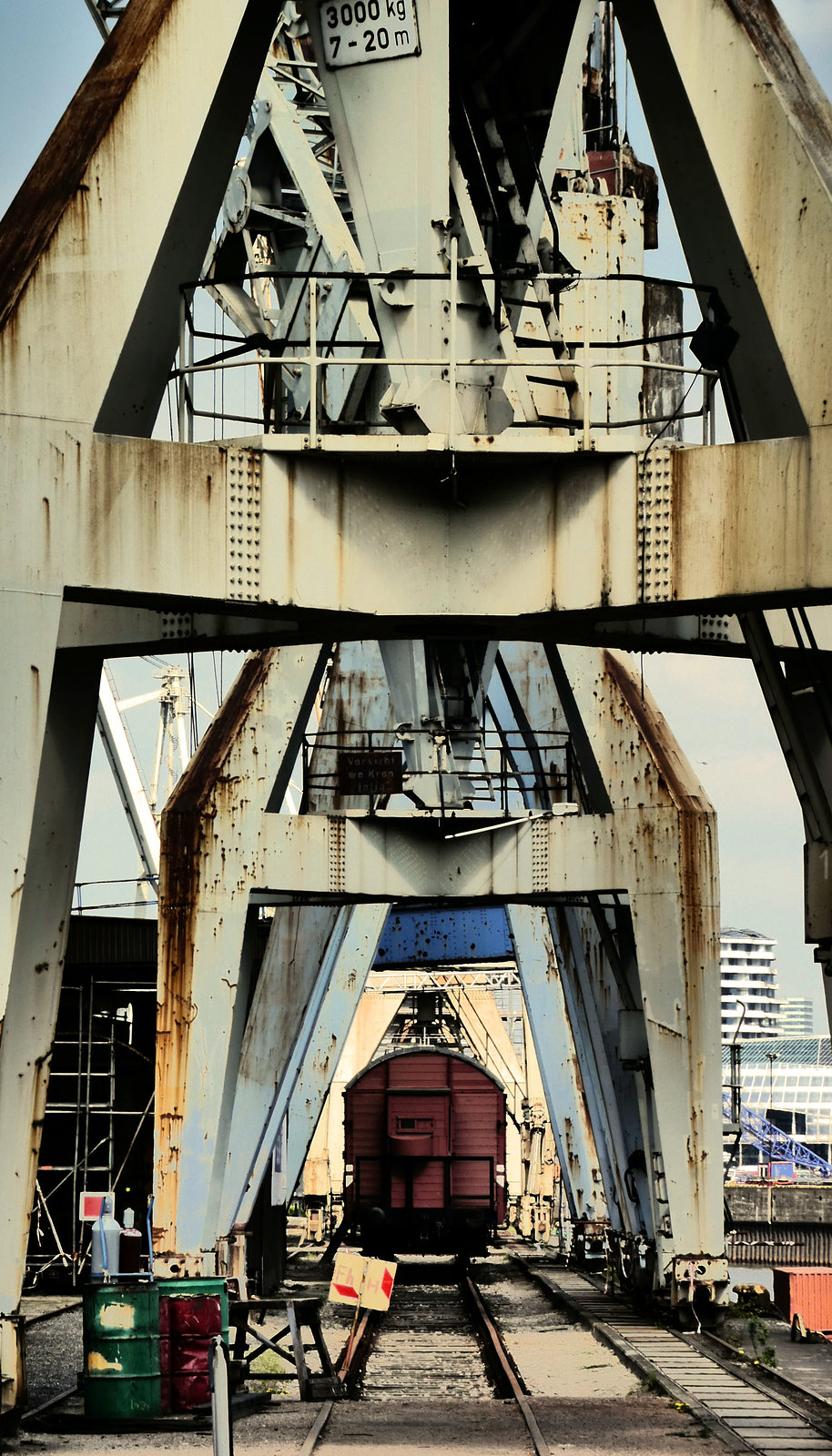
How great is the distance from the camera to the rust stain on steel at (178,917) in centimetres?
2127

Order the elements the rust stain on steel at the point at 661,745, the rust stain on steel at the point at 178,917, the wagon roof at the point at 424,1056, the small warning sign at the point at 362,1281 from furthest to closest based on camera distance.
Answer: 1. the wagon roof at the point at 424,1056
2. the rust stain on steel at the point at 661,745
3. the rust stain on steel at the point at 178,917
4. the small warning sign at the point at 362,1281

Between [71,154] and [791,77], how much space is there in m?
4.01

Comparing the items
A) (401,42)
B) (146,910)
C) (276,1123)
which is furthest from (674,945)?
(146,910)

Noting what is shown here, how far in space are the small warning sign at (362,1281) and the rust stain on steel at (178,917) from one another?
5238 mm

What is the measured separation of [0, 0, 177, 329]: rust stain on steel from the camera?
10.6 m

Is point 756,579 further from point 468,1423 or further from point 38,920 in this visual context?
point 468,1423

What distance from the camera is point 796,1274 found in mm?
21672

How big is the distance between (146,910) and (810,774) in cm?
5286

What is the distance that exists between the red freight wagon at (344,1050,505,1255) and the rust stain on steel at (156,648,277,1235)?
13026mm

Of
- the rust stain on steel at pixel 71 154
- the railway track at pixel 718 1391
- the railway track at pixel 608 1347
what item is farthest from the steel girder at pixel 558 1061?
the rust stain on steel at pixel 71 154

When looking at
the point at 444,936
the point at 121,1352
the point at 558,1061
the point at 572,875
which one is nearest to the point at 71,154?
the point at 121,1352

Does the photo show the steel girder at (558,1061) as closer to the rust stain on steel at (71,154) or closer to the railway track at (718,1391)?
the railway track at (718,1391)

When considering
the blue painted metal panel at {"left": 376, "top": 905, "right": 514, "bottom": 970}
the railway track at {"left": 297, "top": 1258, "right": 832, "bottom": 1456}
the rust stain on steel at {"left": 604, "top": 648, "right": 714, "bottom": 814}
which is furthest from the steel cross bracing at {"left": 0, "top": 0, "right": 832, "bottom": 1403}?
the blue painted metal panel at {"left": 376, "top": 905, "right": 514, "bottom": 970}

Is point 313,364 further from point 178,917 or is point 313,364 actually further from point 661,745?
point 661,745
